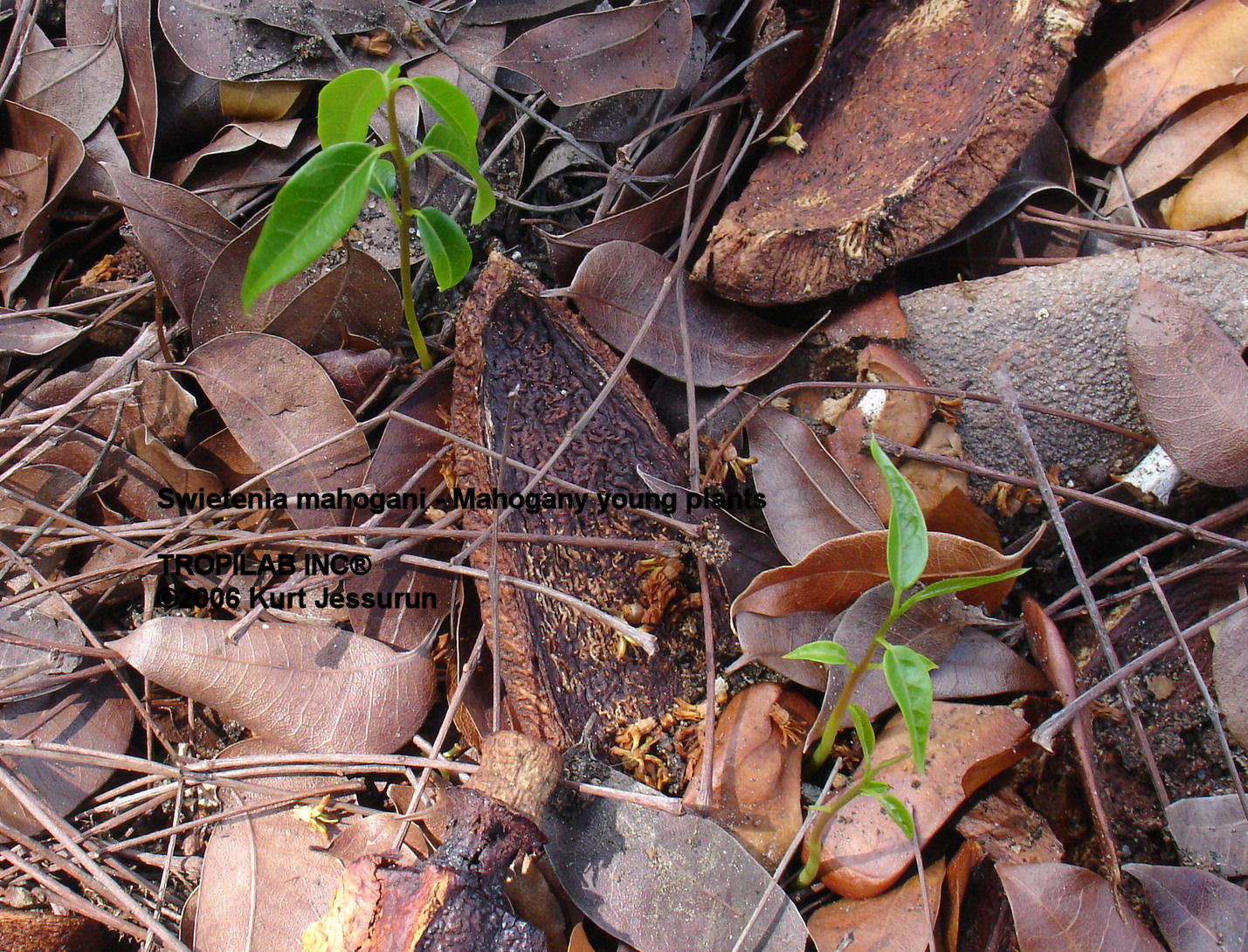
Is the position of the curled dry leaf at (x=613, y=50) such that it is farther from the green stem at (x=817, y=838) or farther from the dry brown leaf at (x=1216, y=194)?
the green stem at (x=817, y=838)

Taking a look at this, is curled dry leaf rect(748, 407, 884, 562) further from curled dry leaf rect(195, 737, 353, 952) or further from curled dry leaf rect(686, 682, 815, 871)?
curled dry leaf rect(195, 737, 353, 952)

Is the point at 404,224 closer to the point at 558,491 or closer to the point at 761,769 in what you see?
the point at 558,491

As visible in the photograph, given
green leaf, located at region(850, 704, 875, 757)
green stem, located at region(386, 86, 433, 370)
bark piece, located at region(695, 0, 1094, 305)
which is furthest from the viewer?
bark piece, located at region(695, 0, 1094, 305)

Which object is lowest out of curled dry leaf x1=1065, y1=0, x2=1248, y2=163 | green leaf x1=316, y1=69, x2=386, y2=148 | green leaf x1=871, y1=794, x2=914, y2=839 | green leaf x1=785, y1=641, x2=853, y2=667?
green leaf x1=871, y1=794, x2=914, y2=839

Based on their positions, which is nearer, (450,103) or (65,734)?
(450,103)

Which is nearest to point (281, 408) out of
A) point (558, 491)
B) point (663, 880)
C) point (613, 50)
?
point (558, 491)

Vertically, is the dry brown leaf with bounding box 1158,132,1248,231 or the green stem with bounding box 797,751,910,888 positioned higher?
the dry brown leaf with bounding box 1158,132,1248,231

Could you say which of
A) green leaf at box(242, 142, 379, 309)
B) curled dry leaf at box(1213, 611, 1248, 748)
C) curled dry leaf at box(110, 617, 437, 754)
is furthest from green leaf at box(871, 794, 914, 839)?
green leaf at box(242, 142, 379, 309)
